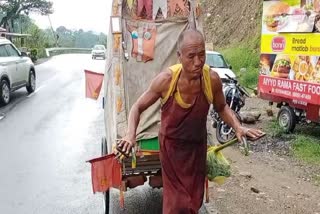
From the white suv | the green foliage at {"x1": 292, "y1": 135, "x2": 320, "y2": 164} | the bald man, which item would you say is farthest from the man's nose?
the white suv

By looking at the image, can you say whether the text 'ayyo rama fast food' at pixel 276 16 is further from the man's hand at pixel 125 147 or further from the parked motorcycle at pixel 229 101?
the man's hand at pixel 125 147

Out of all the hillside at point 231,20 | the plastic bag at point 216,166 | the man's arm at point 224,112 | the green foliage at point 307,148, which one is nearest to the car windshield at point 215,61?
the green foliage at point 307,148

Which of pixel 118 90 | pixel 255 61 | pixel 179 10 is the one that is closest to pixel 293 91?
pixel 179 10

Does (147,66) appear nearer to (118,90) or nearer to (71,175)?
(118,90)

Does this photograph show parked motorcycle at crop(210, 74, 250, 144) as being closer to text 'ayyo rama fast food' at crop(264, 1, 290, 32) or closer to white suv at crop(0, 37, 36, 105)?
text 'ayyo rama fast food' at crop(264, 1, 290, 32)

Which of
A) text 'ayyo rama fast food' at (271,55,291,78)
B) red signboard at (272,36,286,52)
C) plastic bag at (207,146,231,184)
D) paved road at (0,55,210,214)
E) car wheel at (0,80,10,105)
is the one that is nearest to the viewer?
plastic bag at (207,146,231,184)

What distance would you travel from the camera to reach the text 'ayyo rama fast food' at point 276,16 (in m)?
9.49

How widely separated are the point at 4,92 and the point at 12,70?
0.99 metres

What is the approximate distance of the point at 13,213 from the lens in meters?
5.55

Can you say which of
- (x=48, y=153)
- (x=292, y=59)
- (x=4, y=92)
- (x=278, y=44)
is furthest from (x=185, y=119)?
(x=4, y=92)

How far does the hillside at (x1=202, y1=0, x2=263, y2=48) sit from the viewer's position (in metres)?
23.0

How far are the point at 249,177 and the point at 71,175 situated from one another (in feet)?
8.77

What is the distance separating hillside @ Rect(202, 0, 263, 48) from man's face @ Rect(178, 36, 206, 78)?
19331 millimetres

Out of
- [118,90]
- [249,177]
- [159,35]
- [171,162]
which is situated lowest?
[249,177]
